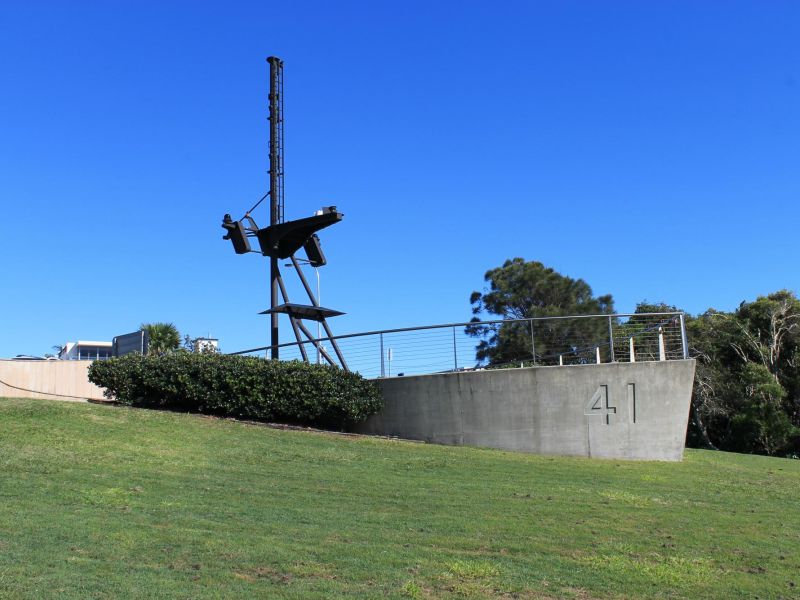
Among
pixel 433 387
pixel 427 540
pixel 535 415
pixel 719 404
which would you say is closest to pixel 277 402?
pixel 433 387

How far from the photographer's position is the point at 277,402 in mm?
17062

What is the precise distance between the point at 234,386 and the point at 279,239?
5143 mm

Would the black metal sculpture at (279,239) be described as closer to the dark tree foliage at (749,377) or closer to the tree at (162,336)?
the tree at (162,336)

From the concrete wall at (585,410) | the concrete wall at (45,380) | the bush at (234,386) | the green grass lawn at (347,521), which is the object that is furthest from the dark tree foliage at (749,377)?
the concrete wall at (45,380)

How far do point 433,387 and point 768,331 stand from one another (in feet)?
80.3

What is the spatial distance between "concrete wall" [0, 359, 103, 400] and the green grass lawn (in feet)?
21.3

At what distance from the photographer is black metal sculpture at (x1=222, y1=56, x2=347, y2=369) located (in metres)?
20.2

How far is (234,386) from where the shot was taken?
17.0m

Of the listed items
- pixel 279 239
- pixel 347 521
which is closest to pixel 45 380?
pixel 279 239

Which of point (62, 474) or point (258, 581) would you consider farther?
point (62, 474)

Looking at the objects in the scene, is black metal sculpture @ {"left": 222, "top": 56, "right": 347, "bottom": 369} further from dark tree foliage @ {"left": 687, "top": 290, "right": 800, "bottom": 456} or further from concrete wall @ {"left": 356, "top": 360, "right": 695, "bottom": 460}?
dark tree foliage @ {"left": 687, "top": 290, "right": 800, "bottom": 456}

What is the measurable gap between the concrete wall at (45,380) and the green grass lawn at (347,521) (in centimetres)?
650

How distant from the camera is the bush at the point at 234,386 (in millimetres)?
17016

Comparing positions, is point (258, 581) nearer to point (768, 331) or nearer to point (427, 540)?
point (427, 540)
